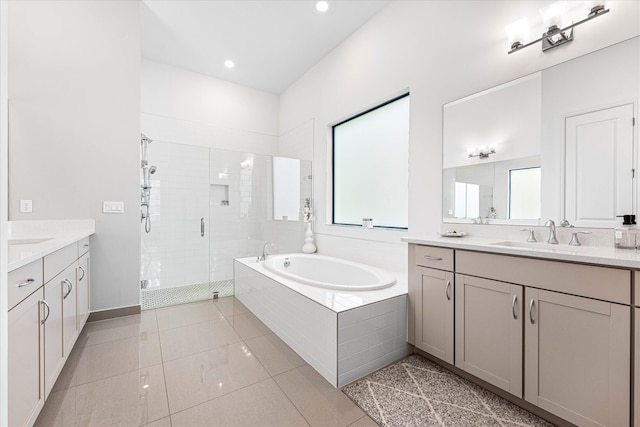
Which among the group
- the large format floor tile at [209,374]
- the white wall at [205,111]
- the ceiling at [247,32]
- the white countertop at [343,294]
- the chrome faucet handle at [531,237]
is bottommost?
the large format floor tile at [209,374]

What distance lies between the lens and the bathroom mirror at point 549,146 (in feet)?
4.89

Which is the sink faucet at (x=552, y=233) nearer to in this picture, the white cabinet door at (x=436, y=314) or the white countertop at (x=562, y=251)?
the white countertop at (x=562, y=251)

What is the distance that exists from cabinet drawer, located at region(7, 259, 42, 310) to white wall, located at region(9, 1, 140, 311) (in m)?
1.63

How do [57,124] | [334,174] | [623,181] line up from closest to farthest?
[623,181] → [57,124] → [334,174]

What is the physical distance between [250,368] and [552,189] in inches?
89.4

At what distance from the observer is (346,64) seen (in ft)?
11.0

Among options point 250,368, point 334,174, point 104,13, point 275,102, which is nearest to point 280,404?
point 250,368

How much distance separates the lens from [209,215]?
349cm

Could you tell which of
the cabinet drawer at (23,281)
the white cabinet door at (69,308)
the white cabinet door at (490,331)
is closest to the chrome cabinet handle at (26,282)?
the cabinet drawer at (23,281)

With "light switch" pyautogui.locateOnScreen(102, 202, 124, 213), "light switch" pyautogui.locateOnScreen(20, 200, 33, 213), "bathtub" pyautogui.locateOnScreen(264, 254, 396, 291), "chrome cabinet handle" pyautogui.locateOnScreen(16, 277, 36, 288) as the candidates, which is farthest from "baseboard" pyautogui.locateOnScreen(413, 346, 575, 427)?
"light switch" pyautogui.locateOnScreen(20, 200, 33, 213)

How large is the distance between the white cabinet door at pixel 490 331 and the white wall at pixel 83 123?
3.03 metres

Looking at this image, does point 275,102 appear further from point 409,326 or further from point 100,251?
point 409,326

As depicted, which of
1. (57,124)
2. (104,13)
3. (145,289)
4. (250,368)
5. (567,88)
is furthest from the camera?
(145,289)

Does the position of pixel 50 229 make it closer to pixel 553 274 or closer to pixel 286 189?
pixel 286 189
